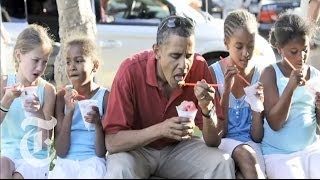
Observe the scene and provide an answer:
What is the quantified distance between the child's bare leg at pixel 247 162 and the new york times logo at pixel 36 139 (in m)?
1.12

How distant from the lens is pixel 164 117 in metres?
3.58

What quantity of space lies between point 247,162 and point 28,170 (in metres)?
1.23

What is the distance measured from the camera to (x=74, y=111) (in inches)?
149

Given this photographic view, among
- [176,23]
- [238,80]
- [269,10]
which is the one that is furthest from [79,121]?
[269,10]

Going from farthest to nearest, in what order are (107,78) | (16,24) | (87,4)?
(16,24), (107,78), (87,4)

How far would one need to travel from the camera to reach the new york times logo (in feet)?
12.1

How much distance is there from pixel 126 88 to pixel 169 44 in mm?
352

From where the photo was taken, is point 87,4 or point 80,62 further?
point 87,4

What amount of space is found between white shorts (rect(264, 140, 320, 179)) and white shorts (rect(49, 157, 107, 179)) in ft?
3.16

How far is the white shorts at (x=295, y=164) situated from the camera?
3473 mm

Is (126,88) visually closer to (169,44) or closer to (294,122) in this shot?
(169,44)

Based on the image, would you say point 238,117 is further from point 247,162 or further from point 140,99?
point 140,99

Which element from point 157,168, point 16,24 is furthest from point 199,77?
point 16,24

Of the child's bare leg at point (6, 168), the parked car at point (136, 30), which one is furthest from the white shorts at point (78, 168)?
the parked car at point (136, 30)
